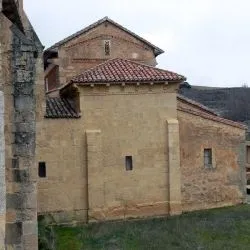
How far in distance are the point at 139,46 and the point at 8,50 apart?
58.6 ft

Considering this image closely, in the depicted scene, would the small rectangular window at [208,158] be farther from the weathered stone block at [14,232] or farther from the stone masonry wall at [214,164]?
the weathered stone block at [14,232]

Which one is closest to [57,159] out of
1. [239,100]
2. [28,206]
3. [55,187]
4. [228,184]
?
[55,187]

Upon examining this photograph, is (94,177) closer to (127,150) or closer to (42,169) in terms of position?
(127,150)

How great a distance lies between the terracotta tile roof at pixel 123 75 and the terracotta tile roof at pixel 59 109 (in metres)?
1.17

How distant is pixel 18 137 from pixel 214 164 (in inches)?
579

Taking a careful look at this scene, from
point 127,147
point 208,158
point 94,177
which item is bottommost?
point 94,177

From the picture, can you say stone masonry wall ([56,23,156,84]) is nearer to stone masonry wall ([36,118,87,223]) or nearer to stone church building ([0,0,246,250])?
stone church building ([0,0,246,250])

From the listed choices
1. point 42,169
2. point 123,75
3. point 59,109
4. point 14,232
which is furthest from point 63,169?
point 14,232

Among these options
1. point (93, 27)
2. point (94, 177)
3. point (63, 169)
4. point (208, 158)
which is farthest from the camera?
point (93, 27)

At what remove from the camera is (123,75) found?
18.4 m

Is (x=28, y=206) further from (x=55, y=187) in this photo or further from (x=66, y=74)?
(x=66, y=74)

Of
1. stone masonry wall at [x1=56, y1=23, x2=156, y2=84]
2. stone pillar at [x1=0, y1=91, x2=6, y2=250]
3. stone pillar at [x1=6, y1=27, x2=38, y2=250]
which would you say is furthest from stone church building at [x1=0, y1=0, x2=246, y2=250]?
stone pillar at [x1=0, y1=91, x2=6, y2=250]

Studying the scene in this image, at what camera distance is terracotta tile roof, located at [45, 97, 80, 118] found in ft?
58.9

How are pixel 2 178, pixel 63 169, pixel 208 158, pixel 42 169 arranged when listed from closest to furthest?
pixel 2 178
pixel 42 169
pixel 63 169
pixel 208 158
